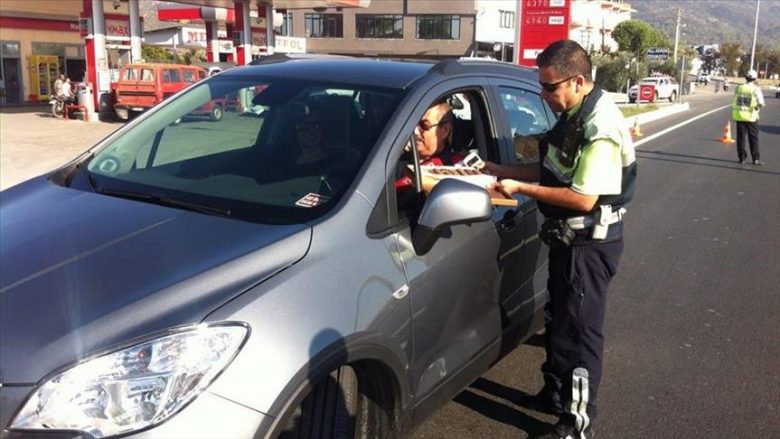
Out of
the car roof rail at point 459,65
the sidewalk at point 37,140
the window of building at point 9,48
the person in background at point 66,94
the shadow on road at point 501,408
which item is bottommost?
the shadow on road at point 501,408

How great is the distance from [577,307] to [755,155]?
1284 cm

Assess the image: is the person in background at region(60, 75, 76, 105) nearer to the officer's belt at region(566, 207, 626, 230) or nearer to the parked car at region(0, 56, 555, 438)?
the parked car at region(0, 56, 555, 438)

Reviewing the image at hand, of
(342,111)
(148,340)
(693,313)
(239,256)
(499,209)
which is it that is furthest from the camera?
→ (693,313)

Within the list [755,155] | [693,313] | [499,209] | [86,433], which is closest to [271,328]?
[86,433]

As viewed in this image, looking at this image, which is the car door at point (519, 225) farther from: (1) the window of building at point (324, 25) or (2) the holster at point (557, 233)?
(1) the window of building at point (324, 25)

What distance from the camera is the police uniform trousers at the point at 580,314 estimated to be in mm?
3340

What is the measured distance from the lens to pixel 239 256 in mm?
2291

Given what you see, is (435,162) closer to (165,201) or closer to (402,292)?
(402,292)

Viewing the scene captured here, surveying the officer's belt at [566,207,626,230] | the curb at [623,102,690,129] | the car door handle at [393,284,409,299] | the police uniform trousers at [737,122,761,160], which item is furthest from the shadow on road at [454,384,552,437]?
the curb at [623,102,690,129]

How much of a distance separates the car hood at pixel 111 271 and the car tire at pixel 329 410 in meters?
0.47

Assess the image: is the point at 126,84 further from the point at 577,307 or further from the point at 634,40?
the point at 634,40

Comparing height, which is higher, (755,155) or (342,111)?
(342,111)

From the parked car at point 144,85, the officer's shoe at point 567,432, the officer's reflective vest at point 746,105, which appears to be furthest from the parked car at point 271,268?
the parked car at point 144,85

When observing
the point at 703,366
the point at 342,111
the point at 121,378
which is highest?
the point at 342,111
